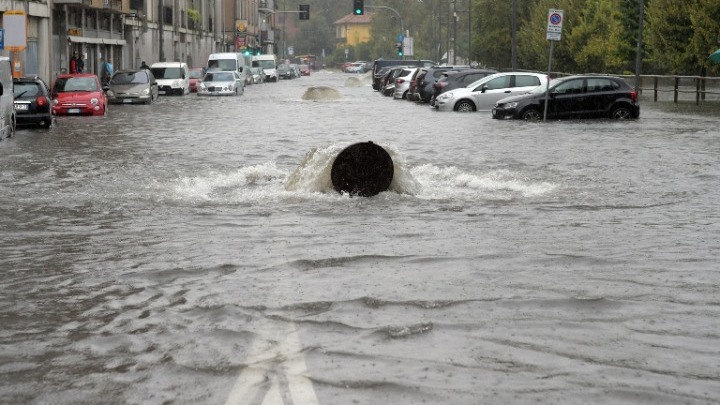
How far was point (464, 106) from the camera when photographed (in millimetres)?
42156

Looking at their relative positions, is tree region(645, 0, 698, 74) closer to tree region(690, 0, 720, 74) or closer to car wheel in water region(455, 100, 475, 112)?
tree region(690, 0, 720, 74)

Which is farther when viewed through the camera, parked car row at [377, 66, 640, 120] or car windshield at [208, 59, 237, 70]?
car windshield at [208, 59, 237, 70]

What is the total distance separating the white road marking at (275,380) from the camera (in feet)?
20.0

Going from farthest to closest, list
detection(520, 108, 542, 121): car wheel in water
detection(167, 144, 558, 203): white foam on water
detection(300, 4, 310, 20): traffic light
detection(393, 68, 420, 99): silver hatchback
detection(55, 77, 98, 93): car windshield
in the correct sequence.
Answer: detection(300, 4, 310, 20): traffic light < detection(393, 68, 420, 99): silver hatchback < detection(55, 77, 98, 93): car windshield < detection(520, 108, 542, 121): car wheel in water < detection(167, 144, 558, 203): white foam on water

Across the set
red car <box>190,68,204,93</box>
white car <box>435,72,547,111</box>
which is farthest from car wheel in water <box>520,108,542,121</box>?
red car <box>190,68,204,93</box>

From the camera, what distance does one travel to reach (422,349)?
7234 mm

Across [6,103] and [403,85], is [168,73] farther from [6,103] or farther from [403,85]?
[6,103]

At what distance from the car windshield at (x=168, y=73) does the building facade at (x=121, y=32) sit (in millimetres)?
3322

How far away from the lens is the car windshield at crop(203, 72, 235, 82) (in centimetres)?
6106

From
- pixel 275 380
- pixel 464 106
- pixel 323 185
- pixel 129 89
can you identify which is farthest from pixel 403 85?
pixel 275 380

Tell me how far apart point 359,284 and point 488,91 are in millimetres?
32670

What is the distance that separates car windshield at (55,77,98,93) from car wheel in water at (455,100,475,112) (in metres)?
11.7

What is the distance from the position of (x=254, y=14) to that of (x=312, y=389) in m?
140

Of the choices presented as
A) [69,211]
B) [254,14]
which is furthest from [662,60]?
[254,14]
